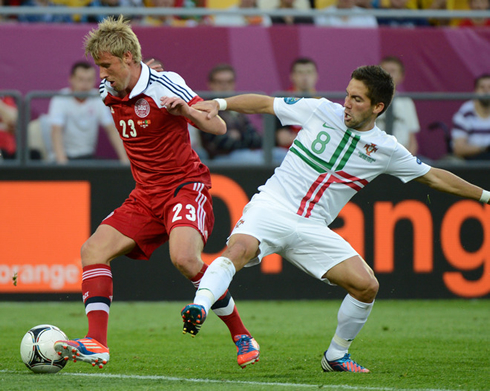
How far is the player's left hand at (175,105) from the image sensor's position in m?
5.09

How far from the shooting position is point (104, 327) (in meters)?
5.30

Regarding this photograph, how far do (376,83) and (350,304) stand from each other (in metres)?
1.50

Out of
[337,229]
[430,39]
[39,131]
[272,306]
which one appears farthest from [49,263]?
[430,39]

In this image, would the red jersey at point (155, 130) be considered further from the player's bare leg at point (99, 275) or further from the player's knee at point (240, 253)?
the player's knee at point (240, 253)

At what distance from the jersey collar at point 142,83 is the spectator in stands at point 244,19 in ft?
16.4

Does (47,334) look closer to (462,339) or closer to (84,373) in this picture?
(84,373)

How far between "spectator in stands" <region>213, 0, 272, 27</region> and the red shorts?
5.21 m

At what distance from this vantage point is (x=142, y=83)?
552 centimetres

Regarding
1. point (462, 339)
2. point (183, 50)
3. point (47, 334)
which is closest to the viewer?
point (47, 334)

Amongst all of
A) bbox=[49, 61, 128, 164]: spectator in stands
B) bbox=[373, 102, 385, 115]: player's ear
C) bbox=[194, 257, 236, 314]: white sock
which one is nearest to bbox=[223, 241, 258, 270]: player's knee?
bbox=[194, 257, 236, 314]: white sock

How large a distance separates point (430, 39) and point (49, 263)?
18.3 feet

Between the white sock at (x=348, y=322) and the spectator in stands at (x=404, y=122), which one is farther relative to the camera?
the spectator in stands at (x=404, y=122)

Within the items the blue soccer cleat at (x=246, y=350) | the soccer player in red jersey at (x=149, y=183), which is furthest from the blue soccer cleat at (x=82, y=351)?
the blue soccer cleat at (x=246, y=350)

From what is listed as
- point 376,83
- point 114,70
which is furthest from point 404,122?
point 114,70
